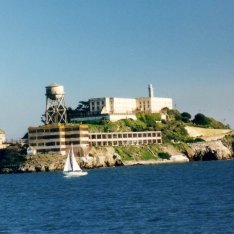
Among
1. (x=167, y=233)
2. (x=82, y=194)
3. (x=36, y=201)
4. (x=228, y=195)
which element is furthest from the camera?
(x=82, y=194)

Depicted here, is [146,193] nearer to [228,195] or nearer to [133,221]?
[228,195]

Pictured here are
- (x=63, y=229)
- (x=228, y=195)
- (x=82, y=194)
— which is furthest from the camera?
(x=82, y=194)

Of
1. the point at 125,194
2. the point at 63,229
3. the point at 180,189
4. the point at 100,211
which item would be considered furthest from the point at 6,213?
the point at 180,189

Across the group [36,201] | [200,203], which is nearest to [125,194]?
[36,201]

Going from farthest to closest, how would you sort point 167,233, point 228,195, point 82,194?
1. point 82,194
2. point 228,195
3. point 167,233

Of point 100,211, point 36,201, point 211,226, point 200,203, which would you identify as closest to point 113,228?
point 211,226

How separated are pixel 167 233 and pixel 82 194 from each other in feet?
157

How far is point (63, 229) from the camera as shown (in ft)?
216

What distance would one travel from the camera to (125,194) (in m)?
104

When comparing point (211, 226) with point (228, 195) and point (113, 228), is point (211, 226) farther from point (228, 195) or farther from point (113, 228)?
point (228, 195)

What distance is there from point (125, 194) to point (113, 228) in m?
39.1

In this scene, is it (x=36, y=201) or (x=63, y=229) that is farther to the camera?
(x=36, y=201)

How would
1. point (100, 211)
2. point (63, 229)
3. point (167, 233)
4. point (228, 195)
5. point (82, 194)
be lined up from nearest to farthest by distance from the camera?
point (167, 233) → point (63, 229) → point (100, 211) → point (228, 195) → point (82, 194)

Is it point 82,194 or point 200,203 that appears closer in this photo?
point 200,203
